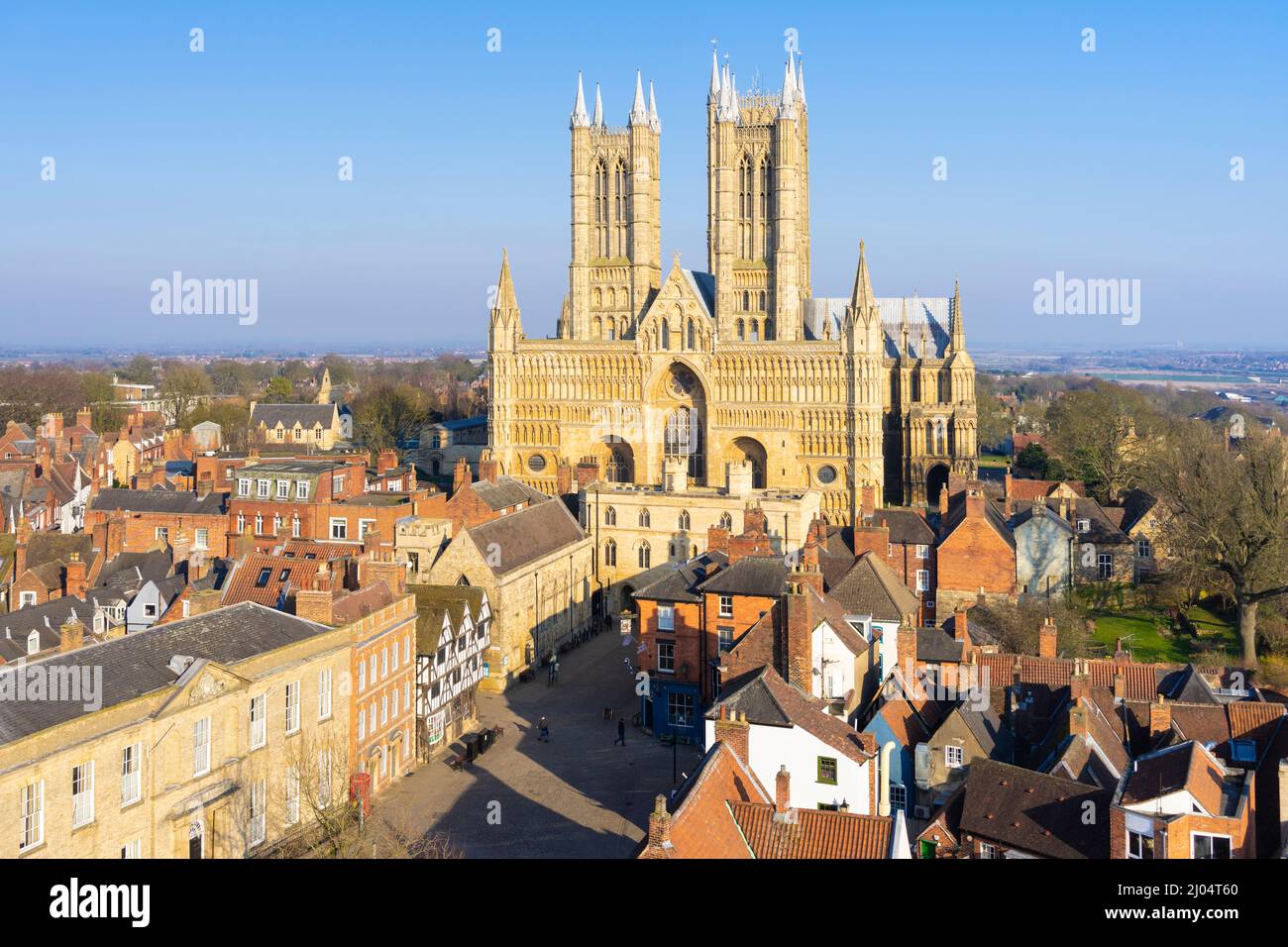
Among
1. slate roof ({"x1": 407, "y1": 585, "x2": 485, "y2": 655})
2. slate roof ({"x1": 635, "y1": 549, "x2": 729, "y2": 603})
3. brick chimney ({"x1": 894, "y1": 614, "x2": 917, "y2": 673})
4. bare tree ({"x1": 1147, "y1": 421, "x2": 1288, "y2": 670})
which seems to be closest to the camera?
brick chimney ({"x1": 894, "y1": 614, "x2": 917, "y2": 673})

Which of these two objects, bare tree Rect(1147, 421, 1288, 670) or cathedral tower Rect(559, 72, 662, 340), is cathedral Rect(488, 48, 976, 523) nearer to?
cathedral tower Rect(559, 72, 662, 340)

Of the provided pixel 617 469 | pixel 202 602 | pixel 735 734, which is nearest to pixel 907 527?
pixel 735 734

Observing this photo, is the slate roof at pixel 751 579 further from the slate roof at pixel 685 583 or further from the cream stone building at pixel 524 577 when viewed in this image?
the cream stone building at pixel 524 577

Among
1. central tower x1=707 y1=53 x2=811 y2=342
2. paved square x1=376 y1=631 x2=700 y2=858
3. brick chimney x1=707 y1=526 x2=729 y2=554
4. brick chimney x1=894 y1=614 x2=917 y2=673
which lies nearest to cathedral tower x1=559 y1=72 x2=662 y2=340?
central tower x1=707 y1=53 x2=811 y2=342

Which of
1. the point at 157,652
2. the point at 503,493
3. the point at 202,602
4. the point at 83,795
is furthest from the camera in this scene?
the point at 503,493

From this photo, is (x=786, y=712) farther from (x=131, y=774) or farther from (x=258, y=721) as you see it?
(x=131, y=774)

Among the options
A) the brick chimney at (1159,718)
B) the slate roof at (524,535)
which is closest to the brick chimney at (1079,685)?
the brick chimney at (1159,718)
